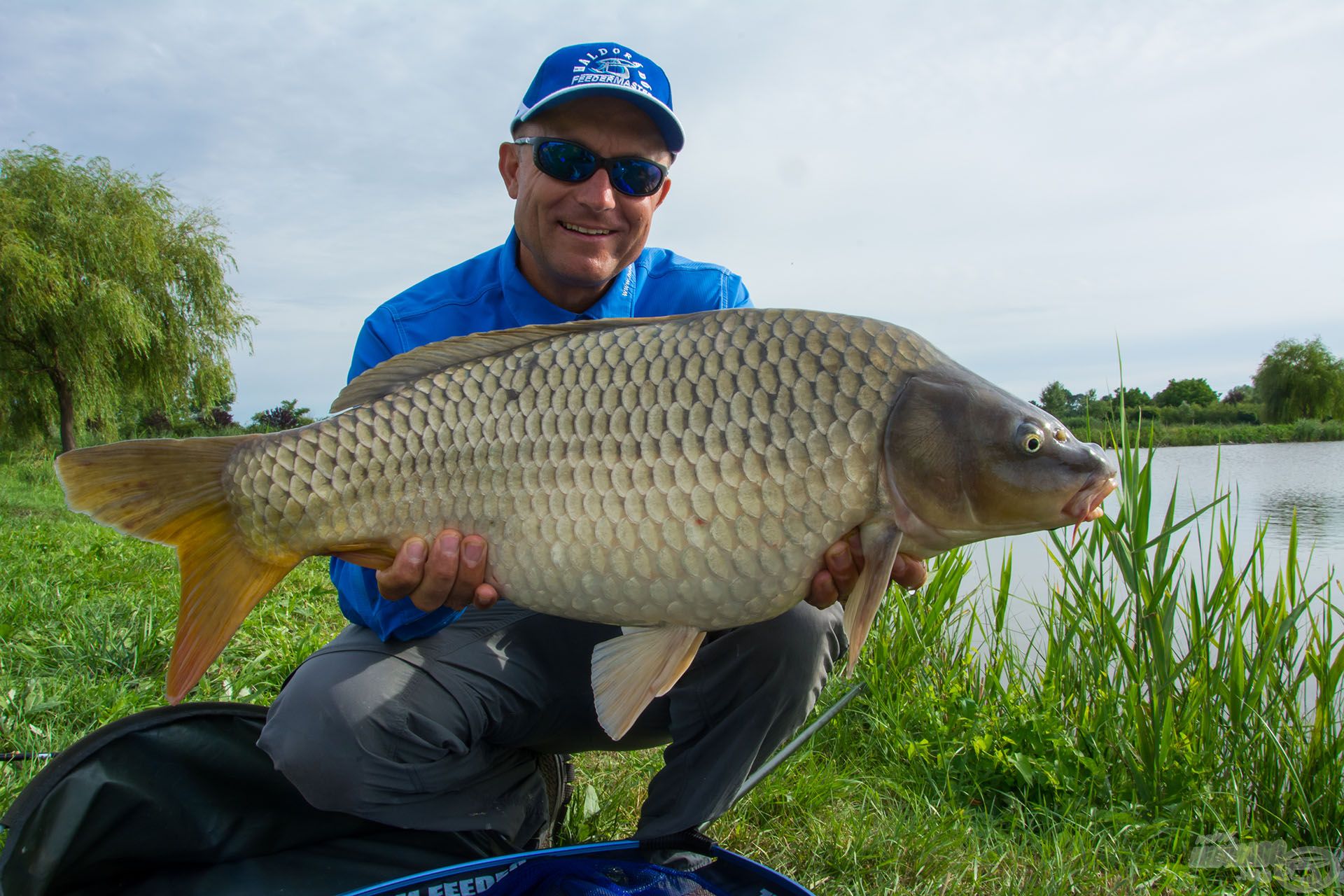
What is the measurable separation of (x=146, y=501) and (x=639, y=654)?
2.38 feet

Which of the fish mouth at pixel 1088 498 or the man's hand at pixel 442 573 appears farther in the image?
the man's hand at pixel 442 573

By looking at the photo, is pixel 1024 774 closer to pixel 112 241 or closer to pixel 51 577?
pixel 51 577

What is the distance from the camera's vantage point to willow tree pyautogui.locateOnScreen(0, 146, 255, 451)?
881 centimetres

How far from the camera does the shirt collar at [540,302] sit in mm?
1682

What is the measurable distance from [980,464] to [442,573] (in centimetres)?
74

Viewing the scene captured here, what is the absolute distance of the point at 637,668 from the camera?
1.20 m

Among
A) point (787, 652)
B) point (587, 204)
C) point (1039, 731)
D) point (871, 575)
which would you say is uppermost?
point (587, 204)

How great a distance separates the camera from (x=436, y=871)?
1.24 metres

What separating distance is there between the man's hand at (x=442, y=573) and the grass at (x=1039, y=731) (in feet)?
2.08

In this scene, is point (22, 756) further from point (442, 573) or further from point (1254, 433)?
point (1254, 433)

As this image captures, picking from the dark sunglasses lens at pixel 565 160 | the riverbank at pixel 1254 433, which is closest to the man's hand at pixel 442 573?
the dark sunglasses lens at pixel 565 160

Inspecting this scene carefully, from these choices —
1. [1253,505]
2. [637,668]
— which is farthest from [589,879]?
[1253,505]

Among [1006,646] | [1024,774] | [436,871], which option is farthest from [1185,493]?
[436,871]

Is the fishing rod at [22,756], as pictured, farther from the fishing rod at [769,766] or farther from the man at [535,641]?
the fishing rod at [769,766]
